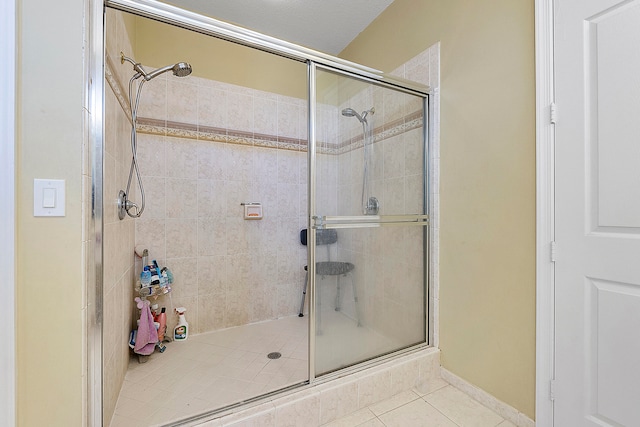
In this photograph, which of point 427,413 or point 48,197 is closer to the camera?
point 48,197

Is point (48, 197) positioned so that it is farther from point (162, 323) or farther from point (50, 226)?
point (162, 323)

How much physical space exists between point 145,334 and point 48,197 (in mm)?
1249

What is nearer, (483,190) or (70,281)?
(70,281)

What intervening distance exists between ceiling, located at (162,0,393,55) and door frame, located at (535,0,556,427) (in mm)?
1357

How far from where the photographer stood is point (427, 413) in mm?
1472

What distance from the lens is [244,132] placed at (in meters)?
2.51

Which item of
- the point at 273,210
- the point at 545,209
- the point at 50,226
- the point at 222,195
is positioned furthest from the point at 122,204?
the point at 545,209

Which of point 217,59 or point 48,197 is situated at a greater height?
point 217,59

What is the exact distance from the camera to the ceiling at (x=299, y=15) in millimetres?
2186

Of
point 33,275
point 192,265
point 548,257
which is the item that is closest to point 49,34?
point 33,275

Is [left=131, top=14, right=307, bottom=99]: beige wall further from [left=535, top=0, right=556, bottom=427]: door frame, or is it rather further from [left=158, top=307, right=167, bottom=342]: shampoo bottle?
[left=158, top=307, right=167, bottom=342]: shampoo bottle

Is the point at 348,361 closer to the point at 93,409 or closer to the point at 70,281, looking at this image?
the point at 93,409

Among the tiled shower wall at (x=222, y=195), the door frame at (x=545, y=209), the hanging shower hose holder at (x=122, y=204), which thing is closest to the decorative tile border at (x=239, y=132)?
the tiled shower wall at (x=222, y=195)

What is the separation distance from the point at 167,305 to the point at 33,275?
1.44m
